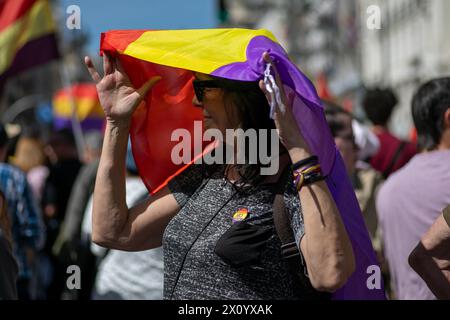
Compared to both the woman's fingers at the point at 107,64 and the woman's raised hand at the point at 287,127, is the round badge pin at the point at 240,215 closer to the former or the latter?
the woman's raised hand at the point at 287,127

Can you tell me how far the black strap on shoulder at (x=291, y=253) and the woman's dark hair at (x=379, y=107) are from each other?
411cm

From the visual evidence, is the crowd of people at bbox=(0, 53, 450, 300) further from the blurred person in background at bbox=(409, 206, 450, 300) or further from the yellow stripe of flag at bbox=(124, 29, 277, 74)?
the yellow stripe of flag at bbox=(124, 29, 277, 74)

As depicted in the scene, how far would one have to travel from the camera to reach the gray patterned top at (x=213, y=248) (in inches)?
108

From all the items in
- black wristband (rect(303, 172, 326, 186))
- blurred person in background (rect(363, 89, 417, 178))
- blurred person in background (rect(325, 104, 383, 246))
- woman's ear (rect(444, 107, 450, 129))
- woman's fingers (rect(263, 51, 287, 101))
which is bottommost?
blurred person in background (rect(363, 89, 417, 178))

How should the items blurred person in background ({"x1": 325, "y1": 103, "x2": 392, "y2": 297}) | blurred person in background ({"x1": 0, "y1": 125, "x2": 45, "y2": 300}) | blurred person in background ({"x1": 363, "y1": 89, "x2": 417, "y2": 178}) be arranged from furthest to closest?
blurred person in background ({"x1": 363, "y1": 89, "x2": 417, "y2": 178}), blurred person in background ({"x1": 0, "y1": 125, "x2": 45, "y2": 300}), blurred person in background ({"x1": 325, "y1": 103, "x2": 392, "y2": 297})

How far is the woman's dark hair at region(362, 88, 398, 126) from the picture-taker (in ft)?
22.1

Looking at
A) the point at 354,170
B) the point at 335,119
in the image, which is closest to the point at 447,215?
the point at 335,119

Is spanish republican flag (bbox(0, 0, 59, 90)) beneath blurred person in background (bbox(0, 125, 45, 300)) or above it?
above

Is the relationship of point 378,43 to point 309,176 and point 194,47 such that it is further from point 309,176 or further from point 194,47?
point 309,176

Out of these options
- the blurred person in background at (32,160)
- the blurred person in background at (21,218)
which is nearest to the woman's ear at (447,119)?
the blurred person in background at (21,218)

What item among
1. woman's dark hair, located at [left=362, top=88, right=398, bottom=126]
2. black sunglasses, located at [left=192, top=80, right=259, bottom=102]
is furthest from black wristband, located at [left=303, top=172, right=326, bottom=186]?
woman's dark hair, located at [left=362, top=88, right=398, bottom=126]

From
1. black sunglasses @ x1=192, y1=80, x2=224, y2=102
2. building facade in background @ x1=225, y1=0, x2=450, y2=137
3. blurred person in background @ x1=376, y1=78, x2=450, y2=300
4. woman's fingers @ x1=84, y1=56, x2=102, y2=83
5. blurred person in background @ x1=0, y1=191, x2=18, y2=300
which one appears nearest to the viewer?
black sunglasses @ x1=192, y1=80, x2=224, y2=102

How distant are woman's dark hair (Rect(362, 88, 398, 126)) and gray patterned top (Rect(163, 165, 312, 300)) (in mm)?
3872

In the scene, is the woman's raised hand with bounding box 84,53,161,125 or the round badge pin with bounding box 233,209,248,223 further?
the woman's raised hand with bounding box 84,53,161,125
